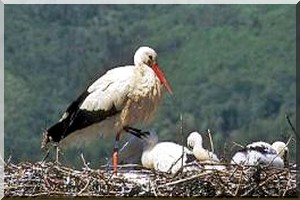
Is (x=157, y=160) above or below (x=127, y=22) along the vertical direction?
below

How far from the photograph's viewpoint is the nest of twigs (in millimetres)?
10492

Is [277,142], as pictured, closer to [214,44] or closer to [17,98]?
[214,44]

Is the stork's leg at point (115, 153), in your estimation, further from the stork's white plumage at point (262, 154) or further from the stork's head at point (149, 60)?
the stork's white plumage at point (262, 154)

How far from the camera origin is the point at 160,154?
35.1ft

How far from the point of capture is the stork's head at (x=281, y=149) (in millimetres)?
10711

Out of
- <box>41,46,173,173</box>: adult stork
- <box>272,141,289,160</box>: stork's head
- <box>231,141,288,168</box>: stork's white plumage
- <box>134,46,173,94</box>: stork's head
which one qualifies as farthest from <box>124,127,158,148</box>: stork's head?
<box>272,141,289,160</box>: stork's head

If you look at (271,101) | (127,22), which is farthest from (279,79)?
(127,22)

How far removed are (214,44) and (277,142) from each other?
0.56 metres

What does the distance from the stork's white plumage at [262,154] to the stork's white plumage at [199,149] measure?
0.35 ft

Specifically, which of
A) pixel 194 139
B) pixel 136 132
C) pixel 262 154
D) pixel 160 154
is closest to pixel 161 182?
pixel 160 154

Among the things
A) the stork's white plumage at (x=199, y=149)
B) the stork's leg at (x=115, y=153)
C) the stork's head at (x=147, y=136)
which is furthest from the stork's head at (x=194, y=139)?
the stork's leg at (x=115, y=153)

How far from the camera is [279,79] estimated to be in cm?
1070

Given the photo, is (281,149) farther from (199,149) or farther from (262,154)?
(199,149)

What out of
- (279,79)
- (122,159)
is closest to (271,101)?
(279,79)
